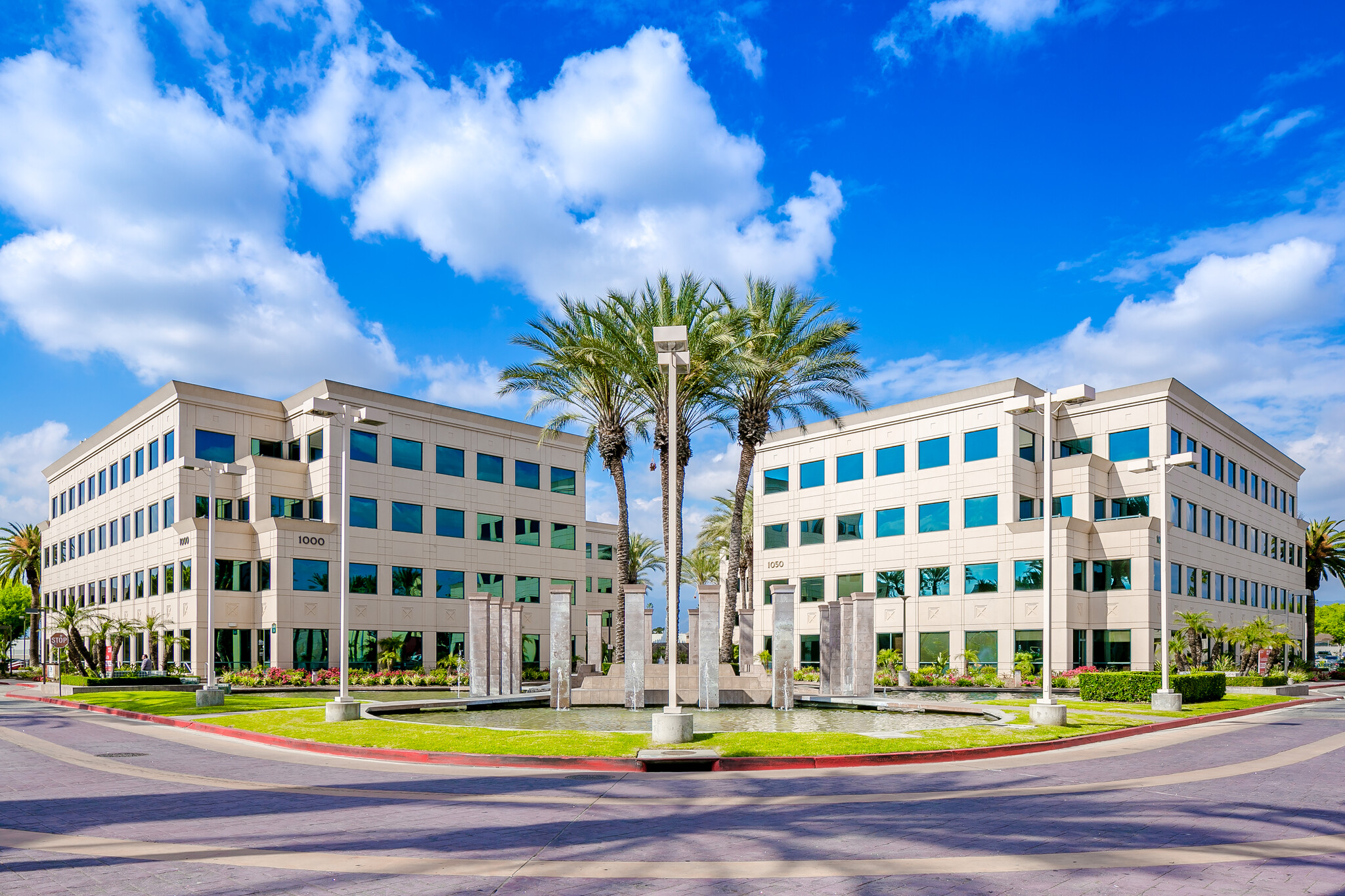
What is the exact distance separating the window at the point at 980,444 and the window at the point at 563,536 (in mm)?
24421

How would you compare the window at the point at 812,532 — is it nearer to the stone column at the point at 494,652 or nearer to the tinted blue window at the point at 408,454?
the tinted blue window at the point at 408,454

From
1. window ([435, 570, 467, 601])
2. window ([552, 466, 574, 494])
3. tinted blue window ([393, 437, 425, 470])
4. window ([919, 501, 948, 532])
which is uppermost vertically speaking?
tinted blue window ([393, 437, 425, 470])

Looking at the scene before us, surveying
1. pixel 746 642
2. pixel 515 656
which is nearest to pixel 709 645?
pixel 746 642

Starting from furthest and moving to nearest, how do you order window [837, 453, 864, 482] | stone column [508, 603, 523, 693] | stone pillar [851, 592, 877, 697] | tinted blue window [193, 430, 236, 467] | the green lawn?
window [837, 453, 864, 482] → tinted blue window [193, 430, 236, 467] → stone column [508, 603, 523, 693] → stone pillar [851, 592, 877, 697] → the green lawn

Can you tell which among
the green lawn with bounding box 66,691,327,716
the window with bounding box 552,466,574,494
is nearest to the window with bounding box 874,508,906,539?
the window with bounding box 552,466,574,494

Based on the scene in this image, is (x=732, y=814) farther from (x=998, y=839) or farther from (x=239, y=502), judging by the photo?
(x=239, y=502)

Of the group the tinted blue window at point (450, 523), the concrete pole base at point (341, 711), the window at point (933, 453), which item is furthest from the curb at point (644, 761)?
the window at point (933, 453)

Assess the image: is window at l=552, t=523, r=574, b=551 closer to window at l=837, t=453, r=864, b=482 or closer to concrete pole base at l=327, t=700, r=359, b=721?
window at l=837, t=453, r=864, b=482

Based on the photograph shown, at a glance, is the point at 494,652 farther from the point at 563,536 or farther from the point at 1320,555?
the point at 1320,555

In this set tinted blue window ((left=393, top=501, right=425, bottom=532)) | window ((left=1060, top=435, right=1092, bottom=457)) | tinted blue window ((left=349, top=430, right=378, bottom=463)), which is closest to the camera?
tinted blue window ((left=349, top=430, right=378, bottom=463))

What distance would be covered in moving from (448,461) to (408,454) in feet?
8.97

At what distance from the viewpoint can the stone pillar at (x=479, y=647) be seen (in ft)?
112

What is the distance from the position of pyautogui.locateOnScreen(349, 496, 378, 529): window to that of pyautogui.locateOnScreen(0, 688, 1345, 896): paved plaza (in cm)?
3291

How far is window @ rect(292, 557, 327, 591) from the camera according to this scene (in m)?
48.8
